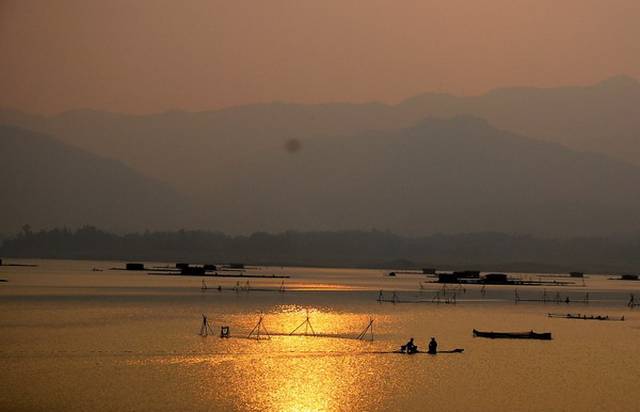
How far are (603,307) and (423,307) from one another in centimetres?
3228

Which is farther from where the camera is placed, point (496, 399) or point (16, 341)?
point (16, 341)

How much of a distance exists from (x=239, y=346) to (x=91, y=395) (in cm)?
2387

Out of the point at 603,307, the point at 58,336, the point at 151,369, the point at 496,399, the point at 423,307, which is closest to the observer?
the point at 496,399

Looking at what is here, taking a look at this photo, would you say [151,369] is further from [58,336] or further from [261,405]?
[58,336]

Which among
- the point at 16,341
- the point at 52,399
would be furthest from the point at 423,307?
the point at 52,399

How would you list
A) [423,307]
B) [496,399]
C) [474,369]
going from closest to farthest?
[496,399] < [474,369] < [423,307]

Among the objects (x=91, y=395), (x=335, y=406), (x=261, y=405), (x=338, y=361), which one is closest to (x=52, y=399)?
(x=91, y=395)

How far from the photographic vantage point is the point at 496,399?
163ft

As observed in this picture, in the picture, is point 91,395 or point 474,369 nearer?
point 91,395

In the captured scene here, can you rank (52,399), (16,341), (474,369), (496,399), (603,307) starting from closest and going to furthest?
(52,399) → (496,399) → (474,369) → (16,341) → (603,307)

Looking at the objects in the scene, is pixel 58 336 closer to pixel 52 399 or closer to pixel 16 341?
pixel 16 341

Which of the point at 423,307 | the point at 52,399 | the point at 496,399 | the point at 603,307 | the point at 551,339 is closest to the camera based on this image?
the point at 52,399

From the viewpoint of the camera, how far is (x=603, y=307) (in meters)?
141

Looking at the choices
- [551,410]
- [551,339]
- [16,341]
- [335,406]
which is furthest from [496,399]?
[16,341]
